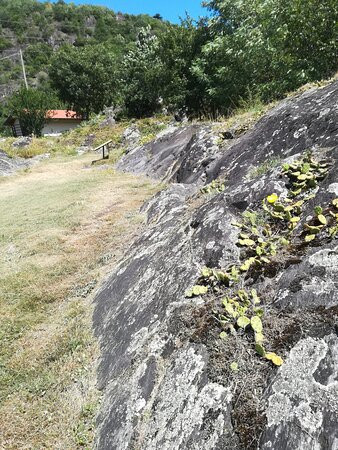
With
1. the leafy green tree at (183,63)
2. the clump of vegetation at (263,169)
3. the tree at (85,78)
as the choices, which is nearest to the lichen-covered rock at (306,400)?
the clump of vegetation at (263,169)

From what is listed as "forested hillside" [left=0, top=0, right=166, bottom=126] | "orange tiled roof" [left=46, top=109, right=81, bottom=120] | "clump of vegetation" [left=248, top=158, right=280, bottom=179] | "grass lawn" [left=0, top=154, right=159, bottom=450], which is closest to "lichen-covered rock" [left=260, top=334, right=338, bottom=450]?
"grass lawn" [left=0, top=154, right=159, bottom=450]

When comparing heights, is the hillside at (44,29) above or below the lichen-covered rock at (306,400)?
above

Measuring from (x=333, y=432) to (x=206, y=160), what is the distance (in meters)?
6.16

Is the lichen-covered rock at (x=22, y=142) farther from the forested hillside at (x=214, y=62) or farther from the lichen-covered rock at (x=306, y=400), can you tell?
the lichen-covered rock at (x=306, y=400)

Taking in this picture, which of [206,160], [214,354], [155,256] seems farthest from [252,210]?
[206,160]

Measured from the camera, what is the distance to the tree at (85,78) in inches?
1331

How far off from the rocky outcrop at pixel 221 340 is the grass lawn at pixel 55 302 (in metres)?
0.26

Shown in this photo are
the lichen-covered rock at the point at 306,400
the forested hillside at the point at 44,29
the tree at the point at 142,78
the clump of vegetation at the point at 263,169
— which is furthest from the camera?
the forested hillside at the point at 44,29

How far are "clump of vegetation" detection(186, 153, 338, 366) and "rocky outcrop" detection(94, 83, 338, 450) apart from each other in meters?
0.03

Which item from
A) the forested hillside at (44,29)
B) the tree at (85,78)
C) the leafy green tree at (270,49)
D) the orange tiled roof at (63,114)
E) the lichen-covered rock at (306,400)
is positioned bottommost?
the lichen-covered rock at (306,400)

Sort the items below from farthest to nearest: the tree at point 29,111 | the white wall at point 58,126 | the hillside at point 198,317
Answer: the white wall at point 58,126 < the tree at point 29,111 < the hillside at point 198,317

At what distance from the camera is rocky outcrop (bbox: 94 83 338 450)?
172 cm

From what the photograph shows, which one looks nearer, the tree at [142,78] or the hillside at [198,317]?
the hillside at [198,317]

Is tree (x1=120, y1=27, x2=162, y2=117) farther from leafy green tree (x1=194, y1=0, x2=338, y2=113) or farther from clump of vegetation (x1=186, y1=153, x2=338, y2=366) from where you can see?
clump of vegetation (x1=186, y1=153, x2=338, y2=366)
